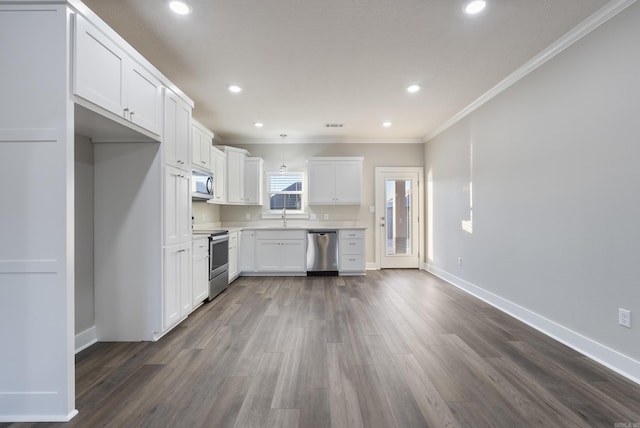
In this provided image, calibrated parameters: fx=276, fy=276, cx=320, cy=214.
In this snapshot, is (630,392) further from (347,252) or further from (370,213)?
(370,213)

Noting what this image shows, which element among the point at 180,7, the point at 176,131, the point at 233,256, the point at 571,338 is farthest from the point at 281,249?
the point at 571,338

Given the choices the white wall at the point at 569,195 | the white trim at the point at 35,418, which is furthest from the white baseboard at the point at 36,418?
the white wall at the point at 569,195

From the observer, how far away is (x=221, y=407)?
166 centimetres

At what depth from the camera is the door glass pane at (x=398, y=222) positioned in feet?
18.8

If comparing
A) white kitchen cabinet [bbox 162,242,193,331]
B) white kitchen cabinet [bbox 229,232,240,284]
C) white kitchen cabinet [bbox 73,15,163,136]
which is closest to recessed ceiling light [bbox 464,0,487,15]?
white kitchen cabinet [bbox 73,15,163,136]

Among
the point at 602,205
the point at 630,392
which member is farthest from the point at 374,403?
the point at 602,205

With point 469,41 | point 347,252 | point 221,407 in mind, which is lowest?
point 221,407

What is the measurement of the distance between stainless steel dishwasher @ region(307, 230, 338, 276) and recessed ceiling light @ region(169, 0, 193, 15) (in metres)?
3.71

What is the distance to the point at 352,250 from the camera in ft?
17.0

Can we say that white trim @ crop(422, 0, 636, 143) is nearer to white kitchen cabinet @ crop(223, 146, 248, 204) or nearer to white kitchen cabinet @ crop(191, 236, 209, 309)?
white kitchen cabinet @ crop(223, 146, 248, 204)

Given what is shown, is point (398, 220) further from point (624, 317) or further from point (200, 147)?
point (200, 147)

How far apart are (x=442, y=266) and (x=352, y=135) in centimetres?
298

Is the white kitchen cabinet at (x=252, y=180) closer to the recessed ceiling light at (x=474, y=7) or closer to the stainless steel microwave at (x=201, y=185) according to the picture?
the stainless steel microwave at (x=201, y=185)

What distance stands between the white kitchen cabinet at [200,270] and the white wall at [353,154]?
2209 mm
